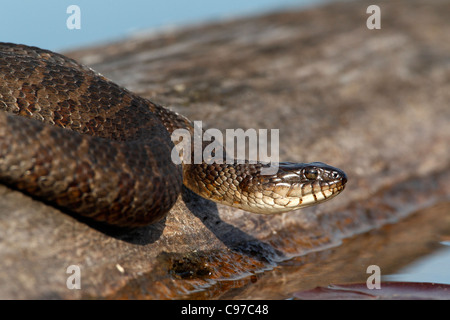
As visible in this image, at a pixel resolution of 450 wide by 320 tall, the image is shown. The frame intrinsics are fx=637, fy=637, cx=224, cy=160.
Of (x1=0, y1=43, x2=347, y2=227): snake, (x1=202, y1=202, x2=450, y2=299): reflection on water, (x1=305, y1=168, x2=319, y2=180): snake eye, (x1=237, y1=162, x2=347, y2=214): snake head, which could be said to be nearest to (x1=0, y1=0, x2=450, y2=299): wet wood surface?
(x1=202, y1=202, x2=450, y2=299): reflection on water

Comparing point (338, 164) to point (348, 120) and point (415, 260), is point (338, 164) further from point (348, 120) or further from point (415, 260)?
point (415, 260)

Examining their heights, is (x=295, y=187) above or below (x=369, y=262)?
above

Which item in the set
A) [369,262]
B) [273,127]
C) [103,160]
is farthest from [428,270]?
[103,160]

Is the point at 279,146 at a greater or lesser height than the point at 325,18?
lesser

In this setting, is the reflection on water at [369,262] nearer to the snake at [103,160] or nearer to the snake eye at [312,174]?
the snake at [103,160]

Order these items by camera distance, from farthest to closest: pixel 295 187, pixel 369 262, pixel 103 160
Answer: pixel 369 262
pixel 295 187
pixel 103 160

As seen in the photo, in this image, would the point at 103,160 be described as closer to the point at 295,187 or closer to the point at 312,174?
the point at 295,187

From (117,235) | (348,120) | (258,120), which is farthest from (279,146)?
(117,235)
